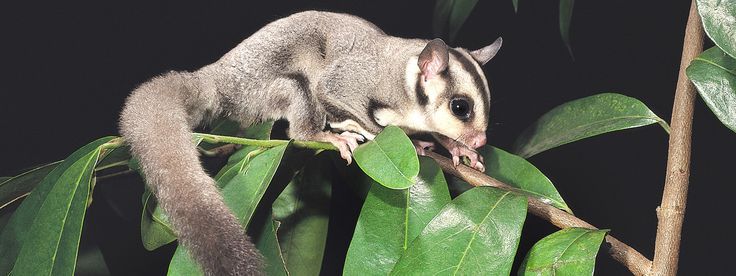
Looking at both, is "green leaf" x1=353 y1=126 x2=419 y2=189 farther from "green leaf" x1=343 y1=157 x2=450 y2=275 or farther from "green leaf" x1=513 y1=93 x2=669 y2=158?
"green leaf" x1=513 y1=93 x2=669 y2=158

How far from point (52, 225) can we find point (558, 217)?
38.7 inches

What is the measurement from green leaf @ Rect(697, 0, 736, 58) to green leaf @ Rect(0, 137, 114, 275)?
45.3 inches

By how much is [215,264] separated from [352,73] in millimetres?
1055

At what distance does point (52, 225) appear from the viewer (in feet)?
5.47

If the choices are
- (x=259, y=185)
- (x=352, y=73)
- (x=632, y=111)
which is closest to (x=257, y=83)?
(x=352, y=73)

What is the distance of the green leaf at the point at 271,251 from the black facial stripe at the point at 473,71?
716 millimetres

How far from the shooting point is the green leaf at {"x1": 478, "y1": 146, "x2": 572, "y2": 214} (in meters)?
1.92

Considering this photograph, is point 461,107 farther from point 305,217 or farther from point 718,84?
point 718,84

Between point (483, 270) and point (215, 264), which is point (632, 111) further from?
point (215, 264)

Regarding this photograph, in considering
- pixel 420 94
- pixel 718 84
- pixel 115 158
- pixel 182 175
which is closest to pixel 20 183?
pixel 115 158

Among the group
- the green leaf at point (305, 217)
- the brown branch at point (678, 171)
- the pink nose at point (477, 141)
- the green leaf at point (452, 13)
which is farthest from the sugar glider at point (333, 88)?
the brown branch at point (678, 171)

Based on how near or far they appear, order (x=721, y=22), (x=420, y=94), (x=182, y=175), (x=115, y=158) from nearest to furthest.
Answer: (x=721, y=22) → (x=182, y=175) → (x=115, y=158) → (x=420, y=94)

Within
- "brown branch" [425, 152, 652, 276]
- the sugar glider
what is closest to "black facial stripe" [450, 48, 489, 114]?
the sugar glider

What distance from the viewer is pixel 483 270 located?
1558mm
